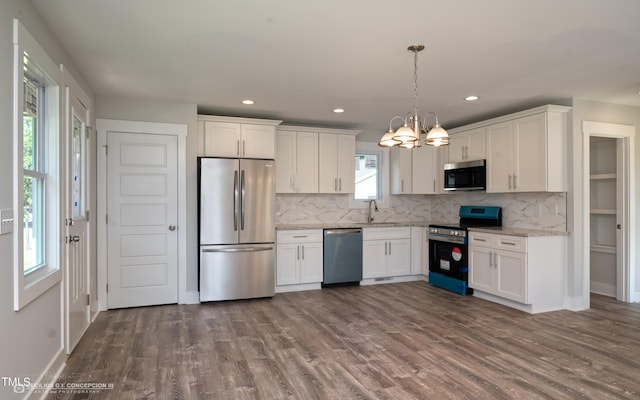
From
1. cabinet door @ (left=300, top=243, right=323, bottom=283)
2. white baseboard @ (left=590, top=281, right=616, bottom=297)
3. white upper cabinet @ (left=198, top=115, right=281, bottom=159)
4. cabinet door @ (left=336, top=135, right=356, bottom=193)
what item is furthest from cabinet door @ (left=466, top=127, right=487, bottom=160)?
white upper cabinet @ (left=198, top=115, right=281, bottom=159)

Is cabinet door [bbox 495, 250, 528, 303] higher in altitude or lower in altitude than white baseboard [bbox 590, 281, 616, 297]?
higher

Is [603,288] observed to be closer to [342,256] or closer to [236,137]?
[342,256]

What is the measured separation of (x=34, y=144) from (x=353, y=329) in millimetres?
3001

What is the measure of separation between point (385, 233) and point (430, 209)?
139cm

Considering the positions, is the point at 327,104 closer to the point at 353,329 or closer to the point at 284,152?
the point at 284,152

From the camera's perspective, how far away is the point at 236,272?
4809 millimetres

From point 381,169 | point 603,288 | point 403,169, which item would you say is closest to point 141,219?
point 381,169

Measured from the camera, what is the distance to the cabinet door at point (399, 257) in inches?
234

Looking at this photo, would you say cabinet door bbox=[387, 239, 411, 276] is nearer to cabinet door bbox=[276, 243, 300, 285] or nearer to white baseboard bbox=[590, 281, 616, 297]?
cabinet door bbox=[276, 243, 300, 285]

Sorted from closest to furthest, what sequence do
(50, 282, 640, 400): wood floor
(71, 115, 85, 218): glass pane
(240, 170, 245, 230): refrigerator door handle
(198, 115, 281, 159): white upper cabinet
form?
(50, 282, 640, 400): wood floor → (71, 115, 85, 218): glass pane → (240, 170, 245, 230): refrigerator door handle → (198, 115, 281, 159): white upper cabinet

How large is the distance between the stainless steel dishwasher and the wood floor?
2.68 feet

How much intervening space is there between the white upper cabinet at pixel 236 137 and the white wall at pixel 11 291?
2.39m

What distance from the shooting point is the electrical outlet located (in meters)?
1.94

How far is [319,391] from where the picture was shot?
2576mm
